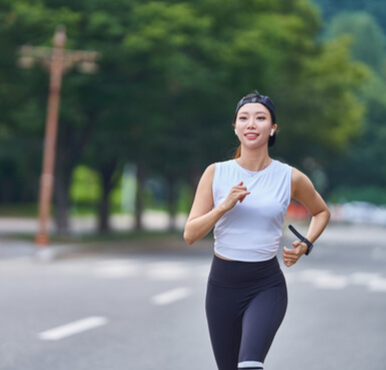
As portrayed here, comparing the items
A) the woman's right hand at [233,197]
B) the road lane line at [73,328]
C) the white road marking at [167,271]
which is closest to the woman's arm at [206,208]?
the woman's right hand at [233,197]

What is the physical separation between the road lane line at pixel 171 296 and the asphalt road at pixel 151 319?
0.6 inches

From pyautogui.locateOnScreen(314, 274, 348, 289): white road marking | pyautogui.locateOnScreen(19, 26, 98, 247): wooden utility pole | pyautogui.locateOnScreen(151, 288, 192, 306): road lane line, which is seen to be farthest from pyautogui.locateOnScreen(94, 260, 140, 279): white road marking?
pyautogui.locateOnScreen(19, 26, 98, 247): wooden utility pole

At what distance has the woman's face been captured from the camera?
16.1 feet

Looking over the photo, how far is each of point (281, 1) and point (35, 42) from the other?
21.5 metres

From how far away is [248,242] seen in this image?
485 centimetres

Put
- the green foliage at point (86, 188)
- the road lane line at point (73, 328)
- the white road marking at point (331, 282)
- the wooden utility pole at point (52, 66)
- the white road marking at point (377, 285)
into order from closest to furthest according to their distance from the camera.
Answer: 1. the road lane line at point (73, 328)
2. the white road marking at point (377, 285)
3. the white road marking at point (331, 282)
4. the wooden utility pole at point (52, 66)
5. the green foliage at point (86, 188)

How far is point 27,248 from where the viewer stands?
2484cm

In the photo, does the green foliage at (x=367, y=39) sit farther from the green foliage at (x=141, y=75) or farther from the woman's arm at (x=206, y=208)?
the woman's arm at (x=206, y=208)

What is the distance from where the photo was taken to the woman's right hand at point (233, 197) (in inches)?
182

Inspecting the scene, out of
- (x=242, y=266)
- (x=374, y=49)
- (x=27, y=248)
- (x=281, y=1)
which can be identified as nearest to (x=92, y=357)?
(x=242, y=266)

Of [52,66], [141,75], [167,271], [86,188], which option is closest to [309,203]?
[167,271]

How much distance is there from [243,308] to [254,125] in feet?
2.85

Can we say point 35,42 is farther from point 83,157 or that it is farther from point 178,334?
point 178,334

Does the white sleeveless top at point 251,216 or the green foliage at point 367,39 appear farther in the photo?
the green foliage at point 367,39
